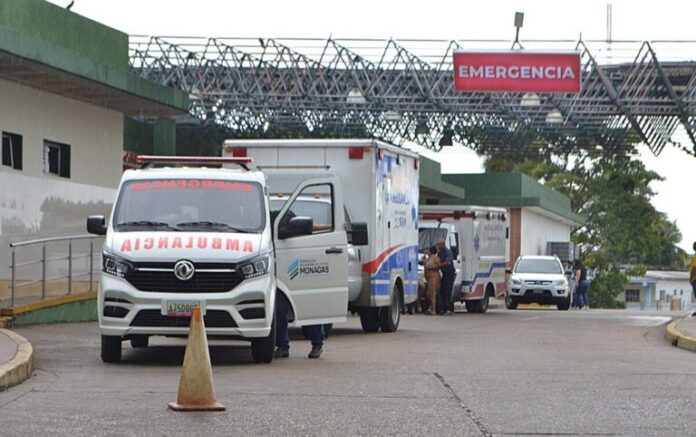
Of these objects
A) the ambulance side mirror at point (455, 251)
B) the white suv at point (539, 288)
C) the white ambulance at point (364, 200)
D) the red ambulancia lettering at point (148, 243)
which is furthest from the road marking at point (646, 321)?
the red ambulancia lettering at point (148, 243)

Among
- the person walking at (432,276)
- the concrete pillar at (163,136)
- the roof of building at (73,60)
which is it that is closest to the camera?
the roof of building at (73,60)

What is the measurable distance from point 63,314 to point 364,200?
525cm

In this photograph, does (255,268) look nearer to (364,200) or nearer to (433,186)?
(364,200)

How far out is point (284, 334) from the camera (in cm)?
1750

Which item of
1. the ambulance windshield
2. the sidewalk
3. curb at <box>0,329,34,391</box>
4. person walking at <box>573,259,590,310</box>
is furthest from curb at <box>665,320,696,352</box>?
person walking at <box>573,259,590,310</box>

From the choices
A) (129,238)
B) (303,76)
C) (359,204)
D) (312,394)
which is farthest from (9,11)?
(303,76)

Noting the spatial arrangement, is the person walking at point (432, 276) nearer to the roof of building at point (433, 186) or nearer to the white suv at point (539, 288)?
the white suv at point (539, 288)

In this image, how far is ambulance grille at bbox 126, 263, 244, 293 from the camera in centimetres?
1568

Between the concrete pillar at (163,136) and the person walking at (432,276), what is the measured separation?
9126 millimetres

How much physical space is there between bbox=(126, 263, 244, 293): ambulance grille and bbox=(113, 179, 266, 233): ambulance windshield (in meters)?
0.75

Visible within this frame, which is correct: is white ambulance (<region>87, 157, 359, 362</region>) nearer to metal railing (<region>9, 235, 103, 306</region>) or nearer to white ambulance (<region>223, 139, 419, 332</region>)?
white ambulance (<region>223, 139, 419, 332</region>)

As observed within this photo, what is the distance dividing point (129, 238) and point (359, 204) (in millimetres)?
7976

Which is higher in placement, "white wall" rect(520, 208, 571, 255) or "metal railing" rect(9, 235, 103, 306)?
"white wall" rect(520, 208, 571, 255)

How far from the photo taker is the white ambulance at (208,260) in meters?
15.7
